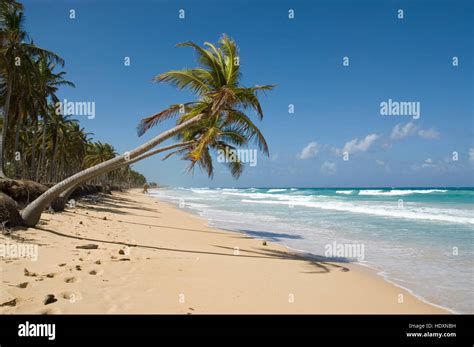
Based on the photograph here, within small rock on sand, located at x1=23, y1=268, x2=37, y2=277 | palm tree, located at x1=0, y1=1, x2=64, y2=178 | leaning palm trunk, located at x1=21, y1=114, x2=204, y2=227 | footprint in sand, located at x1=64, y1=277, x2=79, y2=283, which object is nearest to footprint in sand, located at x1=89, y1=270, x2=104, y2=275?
footprint in sand, located at x1=64, y1=277, x2=79, y2=283

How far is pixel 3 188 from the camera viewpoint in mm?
10656

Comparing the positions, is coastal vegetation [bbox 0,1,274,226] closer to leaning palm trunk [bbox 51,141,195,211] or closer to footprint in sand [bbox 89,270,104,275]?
leaning palm trunk [bbox 51,141,195,211]

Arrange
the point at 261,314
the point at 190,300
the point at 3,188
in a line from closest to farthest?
the point at 261,314
the point at 190,300
the point at 3,188

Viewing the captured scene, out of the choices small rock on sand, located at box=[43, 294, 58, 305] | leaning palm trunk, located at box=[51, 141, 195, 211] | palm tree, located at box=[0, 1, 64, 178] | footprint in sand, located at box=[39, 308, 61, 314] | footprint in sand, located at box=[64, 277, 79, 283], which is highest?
palm tree, located at box=[0, 1, 64, 178]

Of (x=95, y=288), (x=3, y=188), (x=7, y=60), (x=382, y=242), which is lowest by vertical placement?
(x=382, y=242)

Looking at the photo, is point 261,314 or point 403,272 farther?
point 403,272

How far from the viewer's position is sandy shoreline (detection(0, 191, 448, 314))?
4398mm

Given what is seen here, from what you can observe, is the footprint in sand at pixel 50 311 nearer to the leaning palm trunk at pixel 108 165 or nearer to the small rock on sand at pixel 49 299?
the small rock on sand at pixel 49 299
